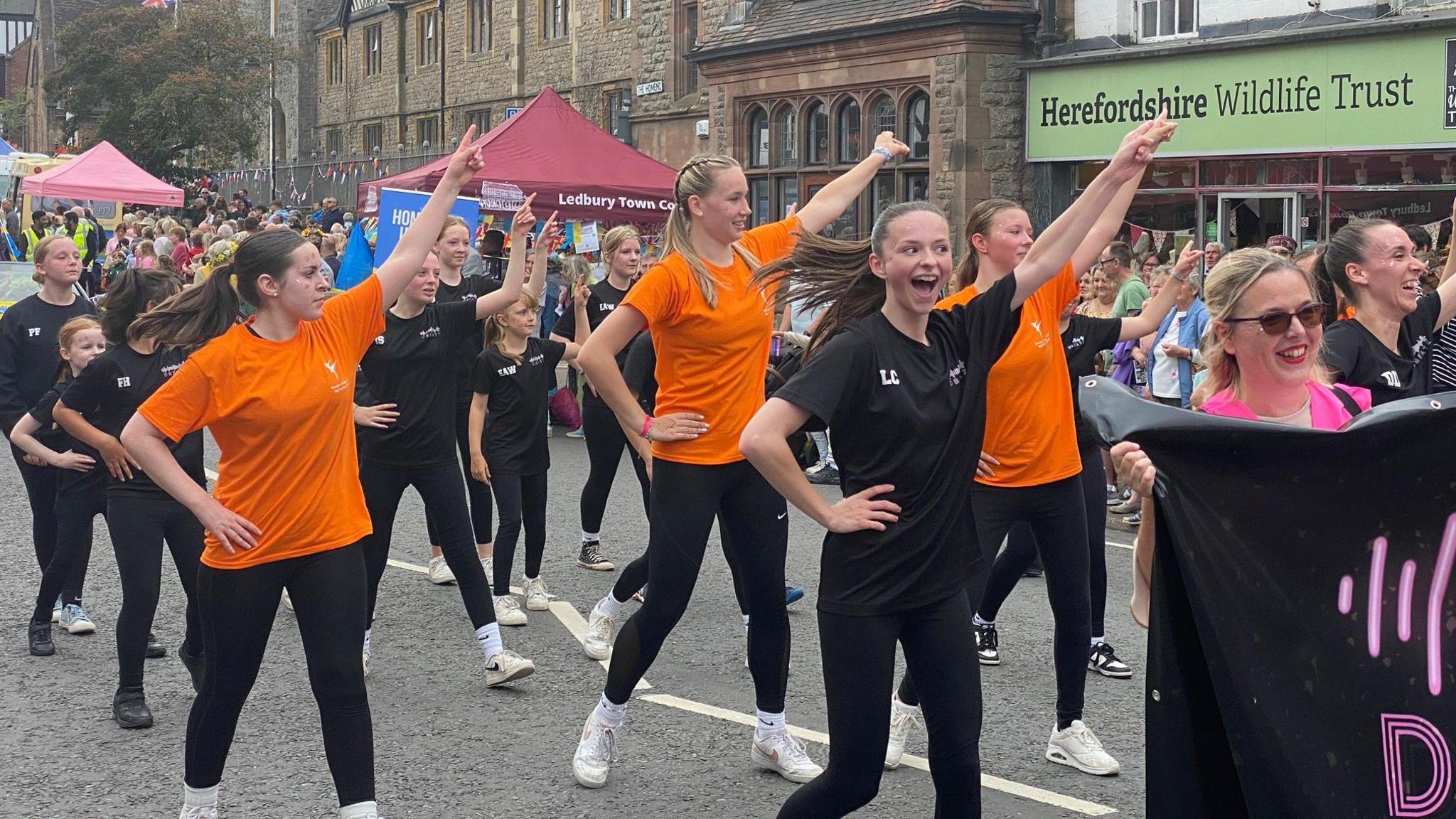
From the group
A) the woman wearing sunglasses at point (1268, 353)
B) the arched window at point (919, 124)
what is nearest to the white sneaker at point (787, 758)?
the woman wearing sunglasses at point (1268, 353)

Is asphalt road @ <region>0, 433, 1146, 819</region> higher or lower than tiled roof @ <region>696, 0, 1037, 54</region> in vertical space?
lower

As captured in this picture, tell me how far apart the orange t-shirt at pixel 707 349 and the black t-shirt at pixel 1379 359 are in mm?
1845

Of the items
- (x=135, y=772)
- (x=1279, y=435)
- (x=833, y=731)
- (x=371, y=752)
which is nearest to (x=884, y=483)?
(x=833, y=731)

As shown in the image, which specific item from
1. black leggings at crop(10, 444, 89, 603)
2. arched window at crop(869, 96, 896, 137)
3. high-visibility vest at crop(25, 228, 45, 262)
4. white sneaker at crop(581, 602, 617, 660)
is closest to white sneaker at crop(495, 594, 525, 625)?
white sneaker at crop(581, 602, 617, 660)

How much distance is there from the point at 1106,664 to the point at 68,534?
4.74 metres

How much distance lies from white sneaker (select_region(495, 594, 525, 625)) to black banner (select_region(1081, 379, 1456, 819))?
16.6ft

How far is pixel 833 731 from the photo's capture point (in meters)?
4.23

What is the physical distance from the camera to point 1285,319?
3.71 metres

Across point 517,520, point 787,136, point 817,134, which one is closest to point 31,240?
point 787,136

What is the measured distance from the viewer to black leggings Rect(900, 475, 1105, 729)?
570 cm

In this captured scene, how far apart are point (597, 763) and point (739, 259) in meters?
1.81

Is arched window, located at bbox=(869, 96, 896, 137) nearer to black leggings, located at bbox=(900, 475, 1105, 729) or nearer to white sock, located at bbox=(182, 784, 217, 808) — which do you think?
black leggings, located at bbox=(900, 475, 1105, 729)

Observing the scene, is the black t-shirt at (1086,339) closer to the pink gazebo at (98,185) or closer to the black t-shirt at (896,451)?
the black t-shirt at (896,451)

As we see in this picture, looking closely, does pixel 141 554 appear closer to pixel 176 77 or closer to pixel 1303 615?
pixel 1303 615
